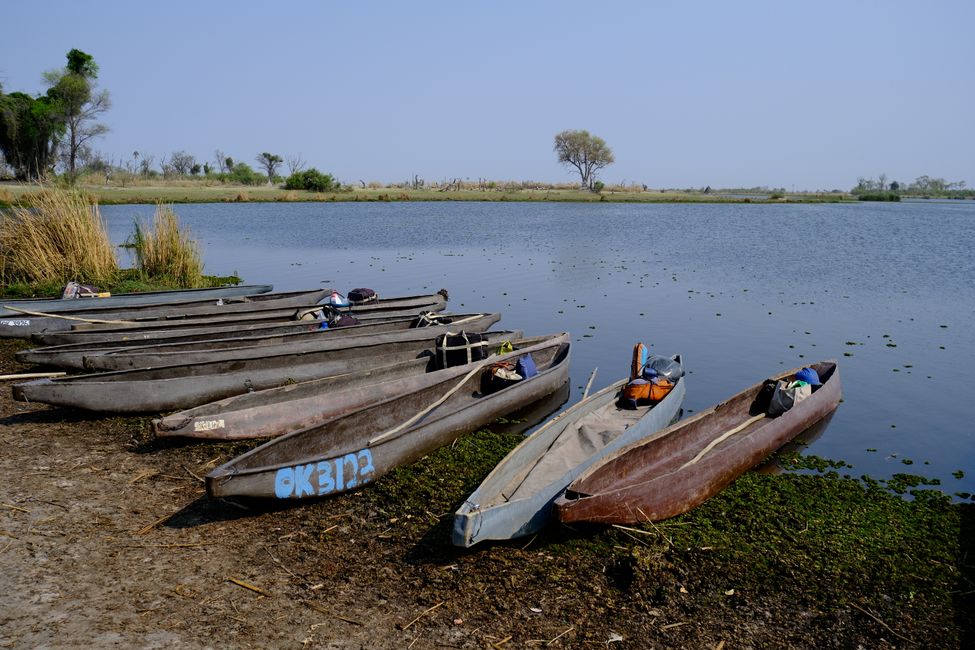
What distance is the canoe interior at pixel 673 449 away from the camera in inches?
228

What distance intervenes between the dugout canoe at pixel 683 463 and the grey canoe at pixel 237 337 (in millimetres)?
4731

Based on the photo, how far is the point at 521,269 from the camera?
864 inches

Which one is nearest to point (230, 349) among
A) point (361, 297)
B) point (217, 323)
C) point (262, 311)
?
point (217, 323)

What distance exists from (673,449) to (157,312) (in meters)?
9.11

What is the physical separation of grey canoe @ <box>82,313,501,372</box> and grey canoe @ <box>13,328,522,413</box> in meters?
0.10

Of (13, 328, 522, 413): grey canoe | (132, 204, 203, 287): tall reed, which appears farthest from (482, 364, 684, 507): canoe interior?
(132, 204, 203, 287): tall reed

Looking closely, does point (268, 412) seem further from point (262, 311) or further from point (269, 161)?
point (269, 161)

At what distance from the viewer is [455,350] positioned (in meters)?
9.15

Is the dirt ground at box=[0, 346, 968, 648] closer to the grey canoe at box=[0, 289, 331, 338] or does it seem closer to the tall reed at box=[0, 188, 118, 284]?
the grey canoe at box=[0, 289, 331, 338]

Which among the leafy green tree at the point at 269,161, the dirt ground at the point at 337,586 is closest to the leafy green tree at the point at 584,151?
the leafy green tree at the point at 269,161

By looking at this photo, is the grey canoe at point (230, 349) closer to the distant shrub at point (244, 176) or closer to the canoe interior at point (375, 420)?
the canoe interior at point (375, 420)

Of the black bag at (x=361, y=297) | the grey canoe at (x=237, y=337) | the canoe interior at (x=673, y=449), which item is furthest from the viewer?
the black bag at (x=361, y=297)

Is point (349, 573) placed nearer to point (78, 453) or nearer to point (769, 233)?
point (78, 453)

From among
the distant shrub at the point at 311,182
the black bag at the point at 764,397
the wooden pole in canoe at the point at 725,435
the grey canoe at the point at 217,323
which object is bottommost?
the wooden pole in canoe at the point at 725,435
